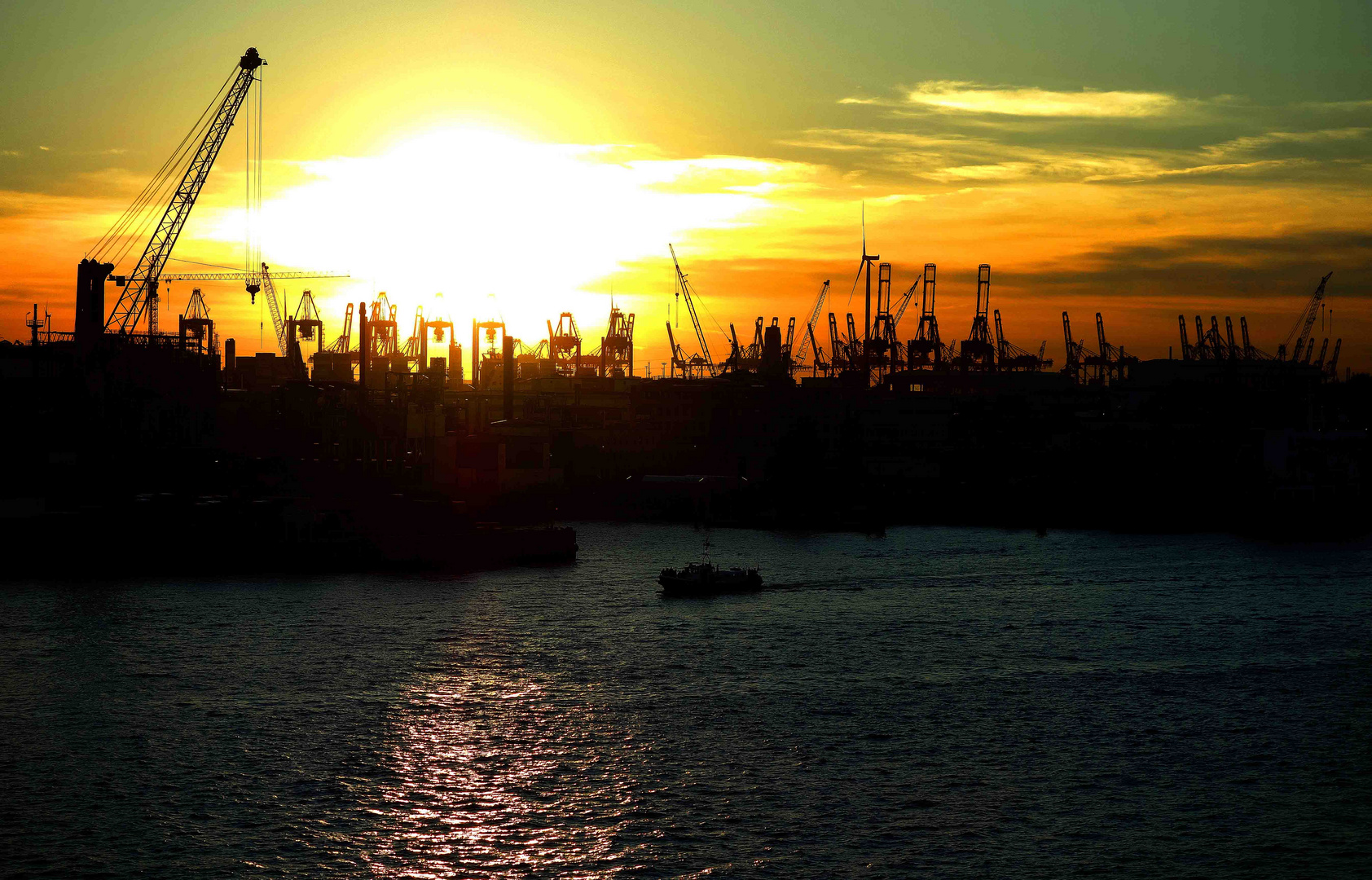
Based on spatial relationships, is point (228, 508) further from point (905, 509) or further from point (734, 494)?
point (905, 509)

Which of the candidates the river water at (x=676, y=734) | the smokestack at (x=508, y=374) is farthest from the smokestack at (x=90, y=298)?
the smokestack at (x=508, y=374)

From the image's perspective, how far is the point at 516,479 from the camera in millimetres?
68000

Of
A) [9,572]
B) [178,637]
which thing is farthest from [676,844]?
[9,572]

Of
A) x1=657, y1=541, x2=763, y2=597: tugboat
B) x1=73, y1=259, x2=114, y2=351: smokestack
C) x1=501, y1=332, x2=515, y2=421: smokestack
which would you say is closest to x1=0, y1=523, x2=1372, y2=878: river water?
x1=657, y1=541, x2=763, y2=597: tugboat

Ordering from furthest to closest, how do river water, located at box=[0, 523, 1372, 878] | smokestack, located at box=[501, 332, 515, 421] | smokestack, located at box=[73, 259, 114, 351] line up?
smokestack, located at box=[501, 332, 515, 421] → smokestack, located at box=[73, 259, 114, 351] → river water, located at box=[0, 523, 1372, 878]

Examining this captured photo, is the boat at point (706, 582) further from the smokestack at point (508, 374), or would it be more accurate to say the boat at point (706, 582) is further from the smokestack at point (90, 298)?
the smokestack at point (508, 374)

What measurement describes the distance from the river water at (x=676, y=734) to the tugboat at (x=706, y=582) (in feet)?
2.85

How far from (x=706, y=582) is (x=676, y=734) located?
1480 centimetres

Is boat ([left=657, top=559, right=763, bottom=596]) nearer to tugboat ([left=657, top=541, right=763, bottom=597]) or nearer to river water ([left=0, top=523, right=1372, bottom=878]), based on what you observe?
tugboat ([left=657, top=541, right=763, bottom=597])

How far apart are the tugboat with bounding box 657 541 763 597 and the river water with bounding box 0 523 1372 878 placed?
0.87 metres

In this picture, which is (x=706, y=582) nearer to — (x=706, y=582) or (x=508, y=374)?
(x=706, y=582)

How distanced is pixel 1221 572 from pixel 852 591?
47.2 feet

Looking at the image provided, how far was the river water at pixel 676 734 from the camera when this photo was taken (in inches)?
598

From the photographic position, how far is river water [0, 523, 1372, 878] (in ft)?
49.9
